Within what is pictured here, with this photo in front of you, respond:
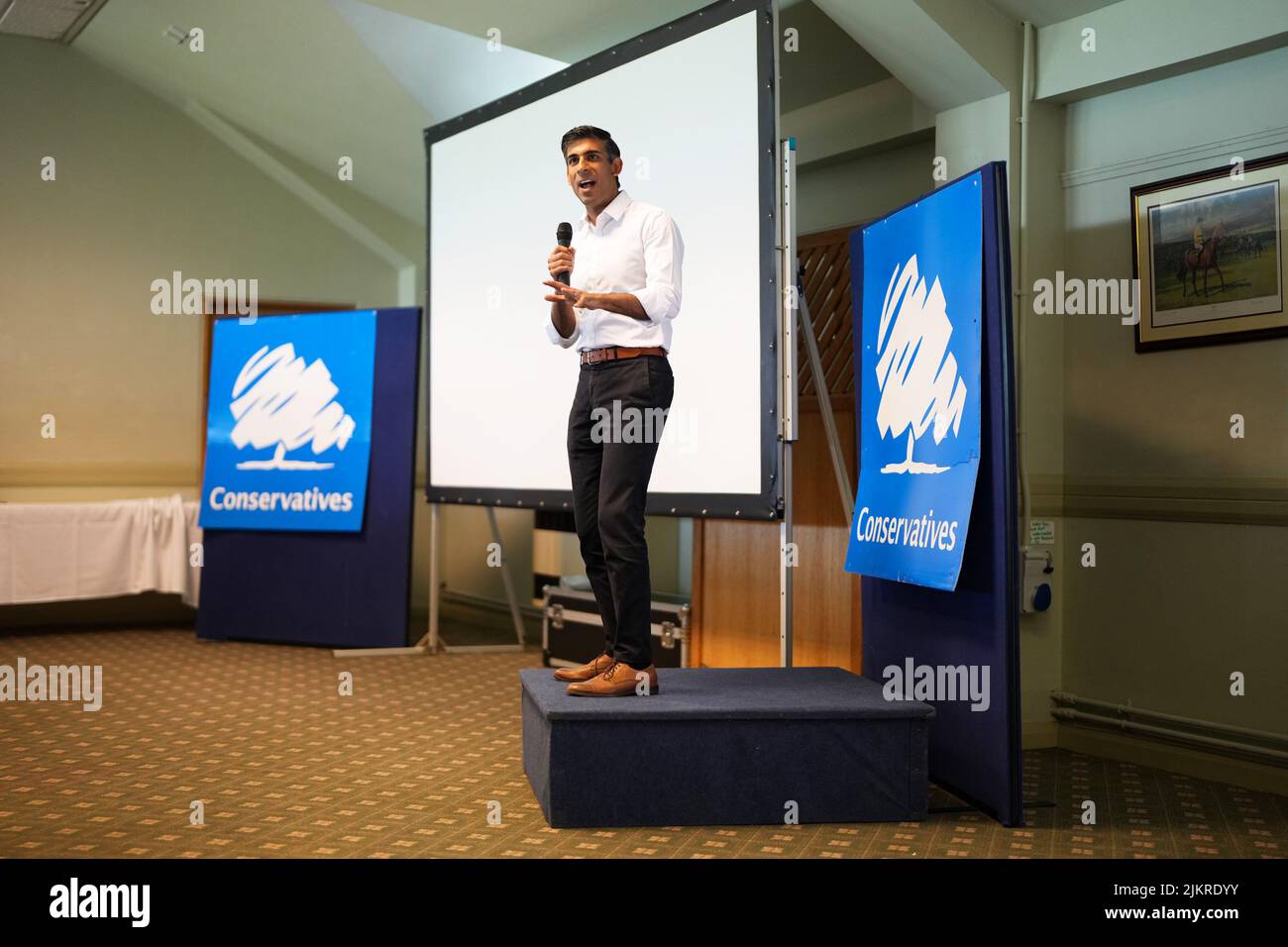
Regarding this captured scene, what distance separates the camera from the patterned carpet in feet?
8.50

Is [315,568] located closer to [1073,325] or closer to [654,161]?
[654,161]

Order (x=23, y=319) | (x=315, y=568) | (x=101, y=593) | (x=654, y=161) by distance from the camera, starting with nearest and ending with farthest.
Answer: (x=654, y=161), (x=315, y=568), (x=101, y=593), (x=23, y=319)

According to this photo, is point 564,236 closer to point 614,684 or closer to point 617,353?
point 617,353

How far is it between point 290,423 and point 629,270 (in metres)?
3.33

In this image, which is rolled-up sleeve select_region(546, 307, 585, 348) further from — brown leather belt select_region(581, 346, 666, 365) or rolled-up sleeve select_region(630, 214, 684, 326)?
rolled-up sleeve select_region(630, 214, 684, 326)

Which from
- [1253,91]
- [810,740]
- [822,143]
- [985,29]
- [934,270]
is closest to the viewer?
[810,740]

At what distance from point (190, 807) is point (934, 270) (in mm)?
2286

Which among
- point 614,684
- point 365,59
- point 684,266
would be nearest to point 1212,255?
point 684,266

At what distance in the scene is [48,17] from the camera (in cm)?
616

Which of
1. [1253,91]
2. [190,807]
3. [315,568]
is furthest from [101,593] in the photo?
[1253,91]

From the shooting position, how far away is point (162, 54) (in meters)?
6.35

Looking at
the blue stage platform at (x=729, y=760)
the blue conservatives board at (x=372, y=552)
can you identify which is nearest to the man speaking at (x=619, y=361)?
the blue stage platform at (x=729, y=760)

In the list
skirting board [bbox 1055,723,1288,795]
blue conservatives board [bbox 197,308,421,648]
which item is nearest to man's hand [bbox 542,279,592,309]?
skirting board [bbox 1055,723,1288,795]

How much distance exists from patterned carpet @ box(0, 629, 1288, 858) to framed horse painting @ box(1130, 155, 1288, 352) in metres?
1.30
